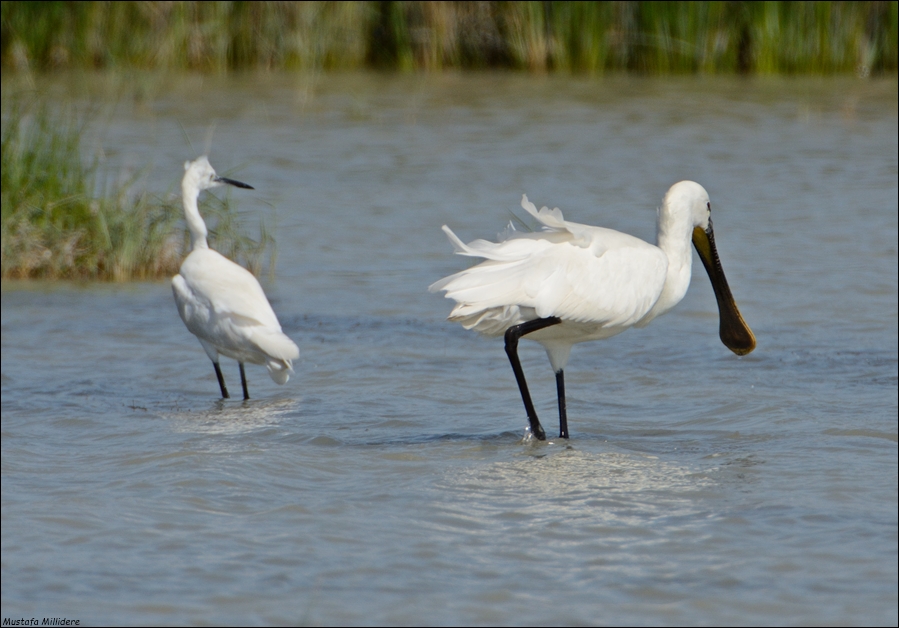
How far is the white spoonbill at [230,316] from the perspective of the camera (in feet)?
22.2

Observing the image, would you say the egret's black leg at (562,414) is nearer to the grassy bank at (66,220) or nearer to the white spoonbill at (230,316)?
the white spoonbill at (230,316)

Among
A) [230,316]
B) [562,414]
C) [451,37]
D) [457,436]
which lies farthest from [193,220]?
[451,37]

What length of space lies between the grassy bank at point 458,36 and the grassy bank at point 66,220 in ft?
28.6

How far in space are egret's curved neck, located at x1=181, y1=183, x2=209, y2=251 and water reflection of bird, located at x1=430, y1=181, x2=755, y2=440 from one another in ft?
7.96

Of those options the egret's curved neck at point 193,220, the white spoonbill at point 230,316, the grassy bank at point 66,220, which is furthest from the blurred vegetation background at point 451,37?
the white spoonbill at point 230,316

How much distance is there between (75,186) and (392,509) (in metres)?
5.19

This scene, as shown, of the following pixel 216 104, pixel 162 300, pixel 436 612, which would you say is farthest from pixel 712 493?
pixel 216 104

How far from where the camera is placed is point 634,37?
703 inches

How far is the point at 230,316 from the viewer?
22.7 ft

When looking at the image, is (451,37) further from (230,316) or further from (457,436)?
(457,436)

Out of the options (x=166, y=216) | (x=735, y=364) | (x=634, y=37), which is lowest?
(x=735, y=364)

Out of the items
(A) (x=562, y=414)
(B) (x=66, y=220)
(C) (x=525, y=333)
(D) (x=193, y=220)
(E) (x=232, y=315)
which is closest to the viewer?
(C) (x=525, y=333)

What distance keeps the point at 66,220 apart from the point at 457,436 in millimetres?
4299

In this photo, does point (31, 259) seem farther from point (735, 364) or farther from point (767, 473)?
point (767, 473)
